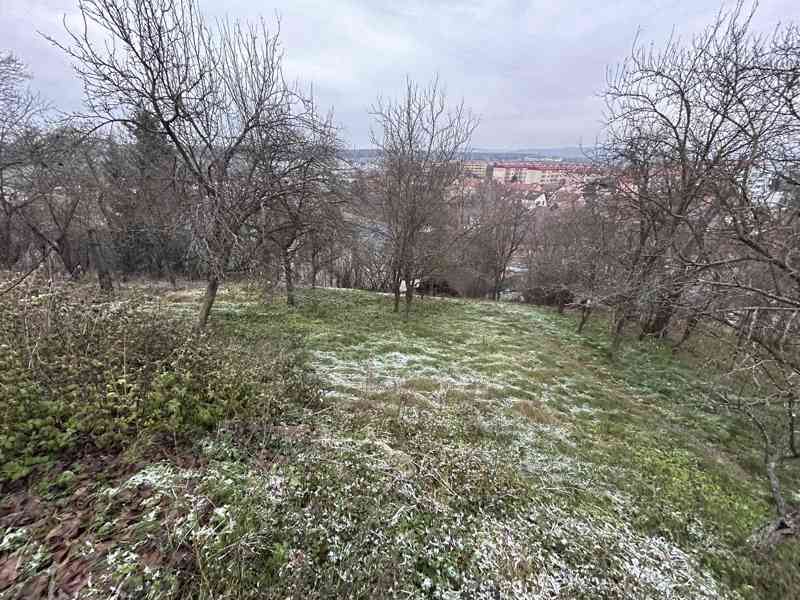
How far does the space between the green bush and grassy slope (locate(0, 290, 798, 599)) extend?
39 centimetres

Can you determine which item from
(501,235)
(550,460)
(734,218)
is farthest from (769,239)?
(501,235)

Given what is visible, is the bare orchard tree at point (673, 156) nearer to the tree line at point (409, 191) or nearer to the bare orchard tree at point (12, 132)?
the tree line at point (409, 191)

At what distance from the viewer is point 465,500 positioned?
264 cm

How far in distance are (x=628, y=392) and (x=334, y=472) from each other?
5829 mm

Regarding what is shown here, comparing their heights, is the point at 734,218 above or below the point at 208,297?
above

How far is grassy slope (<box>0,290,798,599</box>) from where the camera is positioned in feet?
6.44

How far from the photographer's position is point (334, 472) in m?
2.68

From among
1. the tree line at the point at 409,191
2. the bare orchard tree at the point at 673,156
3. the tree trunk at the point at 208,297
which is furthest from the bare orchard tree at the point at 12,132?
A: the bare orchard tree at the point at 673,156

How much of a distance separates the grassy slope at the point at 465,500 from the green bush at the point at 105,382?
394mm

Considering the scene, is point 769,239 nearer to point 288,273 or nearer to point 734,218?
point 734,218

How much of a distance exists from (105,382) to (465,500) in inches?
136

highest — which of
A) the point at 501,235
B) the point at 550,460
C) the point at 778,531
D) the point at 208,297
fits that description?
the point at 501,235

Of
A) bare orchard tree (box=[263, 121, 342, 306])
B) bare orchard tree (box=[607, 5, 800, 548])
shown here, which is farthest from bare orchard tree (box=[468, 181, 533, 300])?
bare orchard tree (box=[263, 121, 342, 306])

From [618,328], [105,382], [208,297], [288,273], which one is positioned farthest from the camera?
[288,273]
